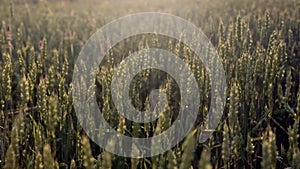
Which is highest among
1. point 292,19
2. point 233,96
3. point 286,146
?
point 292,19

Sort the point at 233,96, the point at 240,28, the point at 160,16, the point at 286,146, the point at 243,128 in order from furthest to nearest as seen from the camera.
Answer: the point at 160,16 → the point at 240,28 → the point at 286,146 → the point at 243,128 → the point at 233,96

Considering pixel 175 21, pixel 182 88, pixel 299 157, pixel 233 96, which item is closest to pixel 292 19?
pixel 175 21

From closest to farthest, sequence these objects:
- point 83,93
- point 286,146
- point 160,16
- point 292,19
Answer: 1. point 83,93
2. point 286,146
3. point 292,19
4. point 160,16

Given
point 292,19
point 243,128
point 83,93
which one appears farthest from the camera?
point 292,19

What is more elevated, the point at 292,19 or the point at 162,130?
the point at 292,19

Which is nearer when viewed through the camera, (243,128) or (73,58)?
(243,128)

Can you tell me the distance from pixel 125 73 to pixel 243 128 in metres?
0.56

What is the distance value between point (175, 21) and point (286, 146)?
6.76 feet

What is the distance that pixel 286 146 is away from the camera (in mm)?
1819

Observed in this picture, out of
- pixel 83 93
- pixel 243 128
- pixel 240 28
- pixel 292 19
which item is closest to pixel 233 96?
pixel 243 128

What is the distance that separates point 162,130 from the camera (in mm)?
1194

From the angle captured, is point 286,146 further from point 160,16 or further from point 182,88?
point 160,16

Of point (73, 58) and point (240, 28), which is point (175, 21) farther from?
point (240, 28)

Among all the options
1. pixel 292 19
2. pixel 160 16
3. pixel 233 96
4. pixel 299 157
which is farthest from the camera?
pixel 160 16
